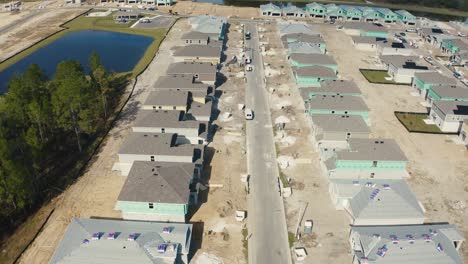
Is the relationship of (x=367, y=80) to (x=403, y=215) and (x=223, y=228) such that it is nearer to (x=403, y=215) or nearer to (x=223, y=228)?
(x=403, y=215)

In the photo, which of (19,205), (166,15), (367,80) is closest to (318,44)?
(367,80)

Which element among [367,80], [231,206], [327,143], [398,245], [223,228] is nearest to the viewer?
[398,245]

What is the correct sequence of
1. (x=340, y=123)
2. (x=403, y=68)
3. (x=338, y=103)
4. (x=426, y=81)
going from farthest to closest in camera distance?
1. (x=403, y=68)
2. (x=426, y=81)
3. (x=338, y=103)
4. (x=340, y=123)

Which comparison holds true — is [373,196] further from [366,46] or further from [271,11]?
[271,11]

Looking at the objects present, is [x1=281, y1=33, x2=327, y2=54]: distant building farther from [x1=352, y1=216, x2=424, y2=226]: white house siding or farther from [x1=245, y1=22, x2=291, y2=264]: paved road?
[x1=352, y1=216, x2=424, y2=226]: white house siding

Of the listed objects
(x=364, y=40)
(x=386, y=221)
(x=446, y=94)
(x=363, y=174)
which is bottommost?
(x=386, y=221)

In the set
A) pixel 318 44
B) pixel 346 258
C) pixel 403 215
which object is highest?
pixel 318 44

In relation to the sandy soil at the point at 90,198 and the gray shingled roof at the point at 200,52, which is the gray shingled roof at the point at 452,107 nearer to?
the gray shingled roof at the point at 200,52

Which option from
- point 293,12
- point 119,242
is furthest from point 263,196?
point 293,12
